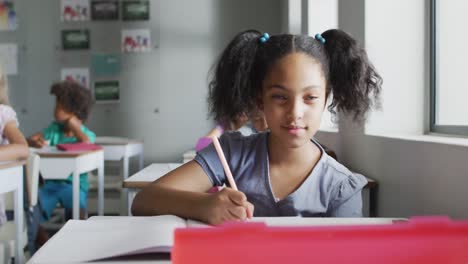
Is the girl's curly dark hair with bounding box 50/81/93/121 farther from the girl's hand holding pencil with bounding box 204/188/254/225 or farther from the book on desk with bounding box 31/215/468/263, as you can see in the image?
the book on desk with bounding box 31/215/468/263

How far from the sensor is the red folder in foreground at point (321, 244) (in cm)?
46

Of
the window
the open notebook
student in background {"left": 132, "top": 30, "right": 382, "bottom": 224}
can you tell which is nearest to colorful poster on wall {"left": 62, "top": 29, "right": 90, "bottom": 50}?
the window

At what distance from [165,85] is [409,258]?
460 cm

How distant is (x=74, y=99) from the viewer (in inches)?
156

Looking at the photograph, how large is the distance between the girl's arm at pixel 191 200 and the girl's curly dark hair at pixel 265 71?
17 cm

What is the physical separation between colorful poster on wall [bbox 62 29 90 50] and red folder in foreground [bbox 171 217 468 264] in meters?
4.72

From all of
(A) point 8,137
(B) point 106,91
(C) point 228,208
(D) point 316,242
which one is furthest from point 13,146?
(B) point 106,91

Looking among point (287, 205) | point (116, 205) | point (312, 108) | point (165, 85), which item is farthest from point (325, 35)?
point (165, 85)

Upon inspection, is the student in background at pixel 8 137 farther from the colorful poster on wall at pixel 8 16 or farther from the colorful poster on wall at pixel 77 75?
the colorful poster on wall at pixel 8 16

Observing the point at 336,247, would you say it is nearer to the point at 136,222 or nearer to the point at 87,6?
the point at 136,222

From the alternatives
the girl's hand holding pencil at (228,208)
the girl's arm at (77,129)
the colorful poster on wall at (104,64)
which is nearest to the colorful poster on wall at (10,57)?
the colorful poster on wall at (104,64)

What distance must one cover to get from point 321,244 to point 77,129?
3.54 meters

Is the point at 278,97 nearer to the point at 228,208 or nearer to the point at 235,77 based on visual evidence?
the point at 235,77

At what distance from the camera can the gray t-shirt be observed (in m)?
1.16
